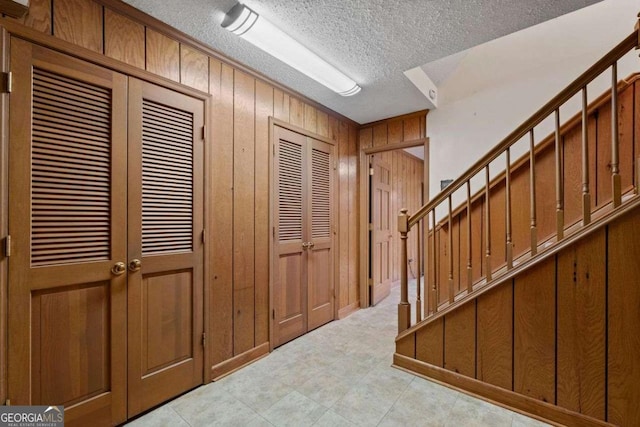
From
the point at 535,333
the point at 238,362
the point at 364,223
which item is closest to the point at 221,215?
the point at 238,362

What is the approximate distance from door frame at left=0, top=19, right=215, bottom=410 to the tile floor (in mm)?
309

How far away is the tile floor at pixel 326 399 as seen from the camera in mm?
1655

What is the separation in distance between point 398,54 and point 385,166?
2414 mm

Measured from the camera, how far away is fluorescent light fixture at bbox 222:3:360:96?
165 cm

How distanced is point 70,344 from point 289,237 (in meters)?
1.70

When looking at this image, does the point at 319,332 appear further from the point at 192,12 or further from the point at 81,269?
the point at 192,12

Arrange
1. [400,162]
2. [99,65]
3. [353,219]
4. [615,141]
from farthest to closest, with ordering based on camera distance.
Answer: [400,162] → [353,219] → [99,65] → [615,141]

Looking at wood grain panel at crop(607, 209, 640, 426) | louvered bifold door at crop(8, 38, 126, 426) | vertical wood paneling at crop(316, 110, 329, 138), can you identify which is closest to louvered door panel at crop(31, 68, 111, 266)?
louvered bifold door at crop(8, 38, 126, 426)

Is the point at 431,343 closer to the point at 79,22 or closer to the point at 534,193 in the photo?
the point at 534,193

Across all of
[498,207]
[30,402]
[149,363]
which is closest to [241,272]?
[149,363]

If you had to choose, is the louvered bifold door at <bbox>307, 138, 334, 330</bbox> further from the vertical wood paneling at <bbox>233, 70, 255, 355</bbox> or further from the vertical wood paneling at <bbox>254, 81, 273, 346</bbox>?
the vertical wood paneling at <bbox>233, 70, 255, 355</bbox>

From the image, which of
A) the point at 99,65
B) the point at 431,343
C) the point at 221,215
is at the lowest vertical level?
the point at 431,343

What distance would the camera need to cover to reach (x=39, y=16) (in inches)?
54.8

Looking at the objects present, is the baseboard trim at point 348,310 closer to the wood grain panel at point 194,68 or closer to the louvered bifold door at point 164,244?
the louvered bifold door at point 164,244
